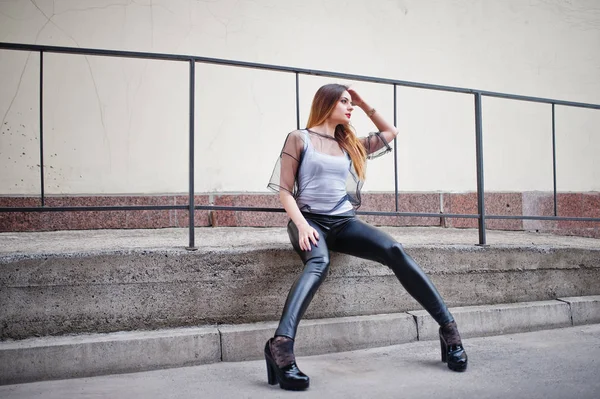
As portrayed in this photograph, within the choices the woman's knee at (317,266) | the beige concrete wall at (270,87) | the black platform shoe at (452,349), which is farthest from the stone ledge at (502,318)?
the beige concrete wall at (270,87)

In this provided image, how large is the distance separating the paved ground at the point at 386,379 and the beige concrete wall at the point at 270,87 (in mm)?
2449

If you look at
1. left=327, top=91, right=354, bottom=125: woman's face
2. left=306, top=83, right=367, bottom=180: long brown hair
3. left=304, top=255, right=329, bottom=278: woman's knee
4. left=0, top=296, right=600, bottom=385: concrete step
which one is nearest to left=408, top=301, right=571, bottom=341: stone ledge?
left=0, top=296, right=600, bottom=385: concrete step

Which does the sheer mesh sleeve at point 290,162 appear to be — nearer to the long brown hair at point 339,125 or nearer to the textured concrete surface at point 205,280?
the long brown hair at point 339,125

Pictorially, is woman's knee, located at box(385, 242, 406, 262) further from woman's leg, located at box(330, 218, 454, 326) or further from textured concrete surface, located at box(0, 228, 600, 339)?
textured concrete surface, located at box(0, 228, 600, 339)

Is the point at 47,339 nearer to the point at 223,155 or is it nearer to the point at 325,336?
the point at 325,336

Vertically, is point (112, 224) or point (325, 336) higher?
point (112, 224)

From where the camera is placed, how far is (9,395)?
2322 mm

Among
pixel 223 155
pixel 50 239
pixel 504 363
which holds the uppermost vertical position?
pixel 223 155

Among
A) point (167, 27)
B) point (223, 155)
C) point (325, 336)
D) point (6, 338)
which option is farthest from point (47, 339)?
point (167, 27)

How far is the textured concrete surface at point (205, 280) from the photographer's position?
2.69m

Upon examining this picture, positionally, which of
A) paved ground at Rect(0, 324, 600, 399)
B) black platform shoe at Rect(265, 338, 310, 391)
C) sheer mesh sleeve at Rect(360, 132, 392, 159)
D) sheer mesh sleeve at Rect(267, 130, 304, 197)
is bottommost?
paved ground at Rect(0, 324, 600, 399)

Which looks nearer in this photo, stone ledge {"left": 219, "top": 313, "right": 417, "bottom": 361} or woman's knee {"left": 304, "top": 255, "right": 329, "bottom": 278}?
woman's knee {"left": 304, "top": 255, "right": 329, "bottom": 278}

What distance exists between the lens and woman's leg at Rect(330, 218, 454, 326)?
2768 millimetres

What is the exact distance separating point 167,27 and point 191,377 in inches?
132
